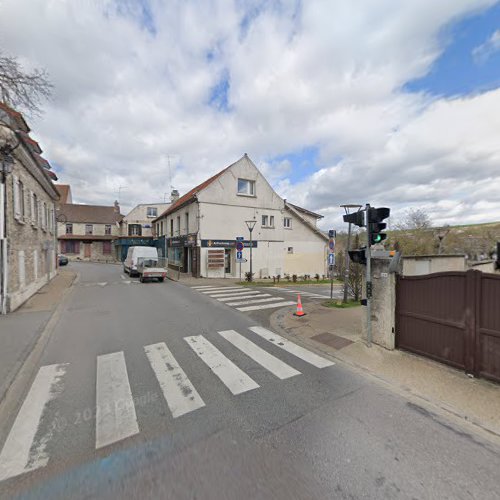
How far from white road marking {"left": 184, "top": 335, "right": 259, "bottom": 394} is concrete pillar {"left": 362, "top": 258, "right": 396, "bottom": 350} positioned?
10.7ft

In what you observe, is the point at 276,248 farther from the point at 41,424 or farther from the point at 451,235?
the point at 451,235

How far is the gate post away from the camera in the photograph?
4172 mm

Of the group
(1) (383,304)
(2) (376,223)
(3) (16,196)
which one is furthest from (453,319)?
(3) (16,196)

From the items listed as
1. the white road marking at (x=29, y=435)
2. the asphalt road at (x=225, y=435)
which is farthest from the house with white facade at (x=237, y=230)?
the white road marking at (x=29, y=435)

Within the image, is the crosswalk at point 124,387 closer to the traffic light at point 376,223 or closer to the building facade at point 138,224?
the traffic light at point 376,223

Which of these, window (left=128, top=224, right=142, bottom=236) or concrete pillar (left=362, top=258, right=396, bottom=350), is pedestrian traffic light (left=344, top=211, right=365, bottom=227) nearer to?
concrete pillar (left=362, top=258, right=396, bottom=350)

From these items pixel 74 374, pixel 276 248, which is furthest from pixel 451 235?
pixel 74 374

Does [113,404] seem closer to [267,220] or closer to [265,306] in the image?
[265,306]

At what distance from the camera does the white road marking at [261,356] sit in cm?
454

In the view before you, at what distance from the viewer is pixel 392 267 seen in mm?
5391

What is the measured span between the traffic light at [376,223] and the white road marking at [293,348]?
2648 mm

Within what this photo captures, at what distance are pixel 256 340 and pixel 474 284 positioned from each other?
4.32 meters

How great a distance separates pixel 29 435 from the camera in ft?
9.59

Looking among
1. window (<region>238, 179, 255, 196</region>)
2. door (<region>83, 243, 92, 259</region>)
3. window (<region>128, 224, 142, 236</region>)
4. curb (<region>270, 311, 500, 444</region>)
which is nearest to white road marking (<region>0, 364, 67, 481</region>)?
curb (<region>270, 311, 500, 444</region>)
